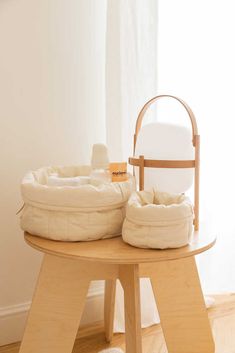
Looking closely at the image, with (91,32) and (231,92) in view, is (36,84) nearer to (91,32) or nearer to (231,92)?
(91,32)

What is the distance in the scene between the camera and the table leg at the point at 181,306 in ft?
3.57

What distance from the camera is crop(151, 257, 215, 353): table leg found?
1.09m

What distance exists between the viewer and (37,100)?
143 cm

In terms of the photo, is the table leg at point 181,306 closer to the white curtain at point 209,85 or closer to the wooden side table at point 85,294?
the wooden side table at point 85,294

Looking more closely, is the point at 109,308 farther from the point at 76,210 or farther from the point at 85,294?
the point at 76,210

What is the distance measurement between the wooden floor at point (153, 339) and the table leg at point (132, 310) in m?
0.50

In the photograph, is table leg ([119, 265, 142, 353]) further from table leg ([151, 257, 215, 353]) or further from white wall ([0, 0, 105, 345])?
white wall ([0, 0, 105, 345])

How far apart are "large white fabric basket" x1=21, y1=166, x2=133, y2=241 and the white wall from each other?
16.9 inches

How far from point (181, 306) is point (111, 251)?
1.09ft

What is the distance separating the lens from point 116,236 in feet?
3.39

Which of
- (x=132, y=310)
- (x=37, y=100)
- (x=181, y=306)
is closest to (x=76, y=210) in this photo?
(x=132, y=310)

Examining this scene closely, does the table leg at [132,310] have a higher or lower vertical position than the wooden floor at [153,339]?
higher

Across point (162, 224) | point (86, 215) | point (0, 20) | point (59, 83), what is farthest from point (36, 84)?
point (162, 224)

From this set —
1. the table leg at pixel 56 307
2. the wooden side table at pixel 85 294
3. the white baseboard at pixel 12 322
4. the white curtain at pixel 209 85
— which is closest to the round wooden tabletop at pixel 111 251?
the wooden side table at pixel 85 294
